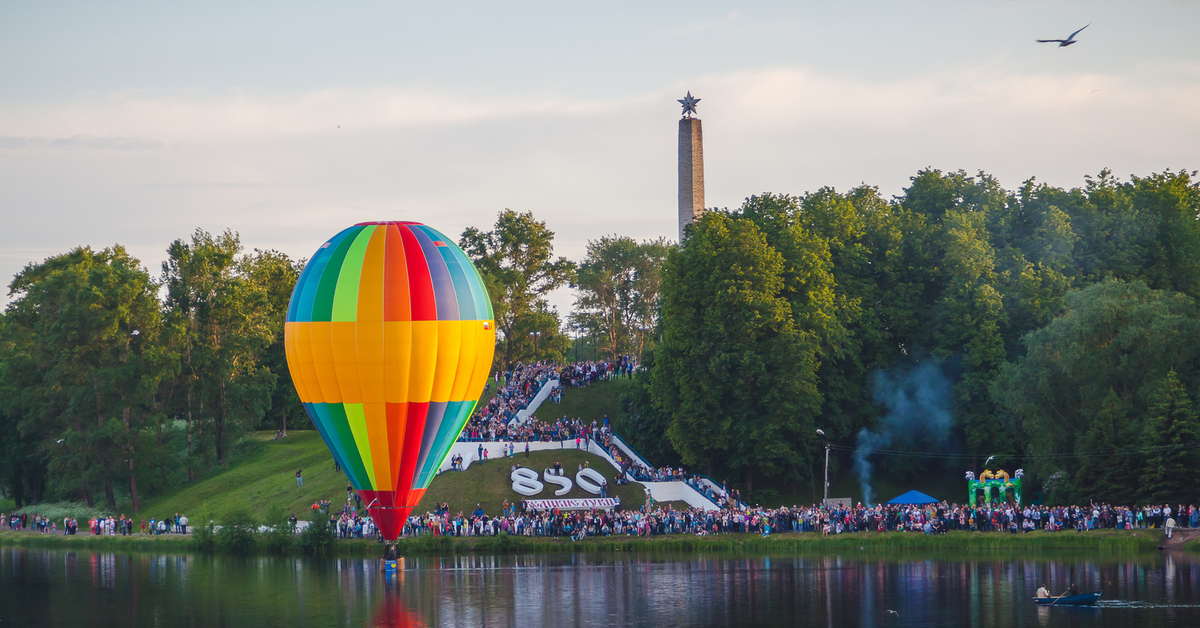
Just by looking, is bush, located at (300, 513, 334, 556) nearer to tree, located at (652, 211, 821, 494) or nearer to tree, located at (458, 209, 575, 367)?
tree, located at (652, 211, 821, 494)

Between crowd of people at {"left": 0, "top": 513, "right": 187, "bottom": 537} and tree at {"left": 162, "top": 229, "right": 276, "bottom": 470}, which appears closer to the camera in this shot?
crowd of people at {"left": 0, "top": 513, "right": 187, "bottom": 537}

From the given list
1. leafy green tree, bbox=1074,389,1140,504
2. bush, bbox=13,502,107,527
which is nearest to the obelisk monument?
leafy green tree, bbox=1074,389,1140,504

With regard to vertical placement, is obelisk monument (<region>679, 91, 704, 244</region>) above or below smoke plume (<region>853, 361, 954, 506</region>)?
above

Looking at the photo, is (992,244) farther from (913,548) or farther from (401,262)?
(401,262)

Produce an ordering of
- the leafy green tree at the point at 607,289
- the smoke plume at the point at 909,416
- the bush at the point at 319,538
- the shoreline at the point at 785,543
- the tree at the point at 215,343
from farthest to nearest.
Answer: the leafy green tree at the point at 607,289
the tree at the point at 215,343
the smoke plume at the point at 909,416
the bush at the point at 319,538
the shoreline at the point at 785,543

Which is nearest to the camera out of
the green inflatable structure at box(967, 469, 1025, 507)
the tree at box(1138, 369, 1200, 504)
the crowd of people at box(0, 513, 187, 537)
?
the tree at box(1138, 369, 1200, 504)

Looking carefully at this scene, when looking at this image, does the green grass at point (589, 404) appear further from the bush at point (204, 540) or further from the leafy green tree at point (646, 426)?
the bush at point (204, 540)

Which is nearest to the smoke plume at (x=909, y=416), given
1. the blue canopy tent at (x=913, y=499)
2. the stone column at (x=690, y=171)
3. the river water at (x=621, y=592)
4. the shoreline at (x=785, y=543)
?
the blue canopy tent at (x=913, y=499)
